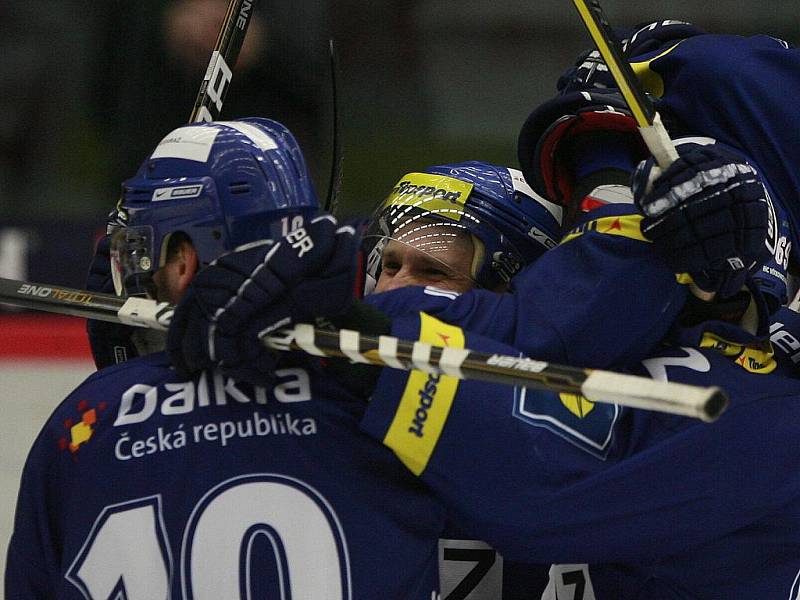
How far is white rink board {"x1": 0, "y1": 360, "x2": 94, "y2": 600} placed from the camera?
131 inches

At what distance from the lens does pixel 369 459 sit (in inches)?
62.8

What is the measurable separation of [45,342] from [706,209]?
2935 millimetres

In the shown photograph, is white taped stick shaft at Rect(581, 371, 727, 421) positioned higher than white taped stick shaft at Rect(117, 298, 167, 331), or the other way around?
white taped stick shaft at Rect(117, 298, 167, 331)

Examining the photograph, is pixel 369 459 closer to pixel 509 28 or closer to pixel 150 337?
pixel 150 337

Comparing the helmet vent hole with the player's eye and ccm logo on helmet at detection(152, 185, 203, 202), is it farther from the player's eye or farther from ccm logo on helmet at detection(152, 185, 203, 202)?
the player's eye

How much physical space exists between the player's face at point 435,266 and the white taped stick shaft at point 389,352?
2.36ft

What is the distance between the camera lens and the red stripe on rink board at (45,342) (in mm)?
4105

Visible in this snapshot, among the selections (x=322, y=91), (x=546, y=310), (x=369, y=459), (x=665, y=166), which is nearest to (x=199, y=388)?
(x=369, y=459)

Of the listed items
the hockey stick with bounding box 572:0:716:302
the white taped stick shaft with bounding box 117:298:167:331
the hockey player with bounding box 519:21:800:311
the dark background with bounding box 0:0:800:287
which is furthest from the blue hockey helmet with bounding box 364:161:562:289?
the dark background with bounding box 0:0:800:287

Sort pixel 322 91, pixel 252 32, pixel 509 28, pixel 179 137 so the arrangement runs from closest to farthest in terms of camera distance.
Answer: pixel 179 137, pixel 252 32, pixel 322 91, pixel 509 28

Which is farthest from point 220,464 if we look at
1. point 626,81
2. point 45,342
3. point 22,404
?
point 45,342

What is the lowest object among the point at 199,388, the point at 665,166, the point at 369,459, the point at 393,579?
the point at 393,579

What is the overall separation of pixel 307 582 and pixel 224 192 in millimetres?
460

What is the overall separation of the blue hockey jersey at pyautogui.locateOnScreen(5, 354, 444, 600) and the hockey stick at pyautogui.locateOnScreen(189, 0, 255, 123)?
1.97 ft
